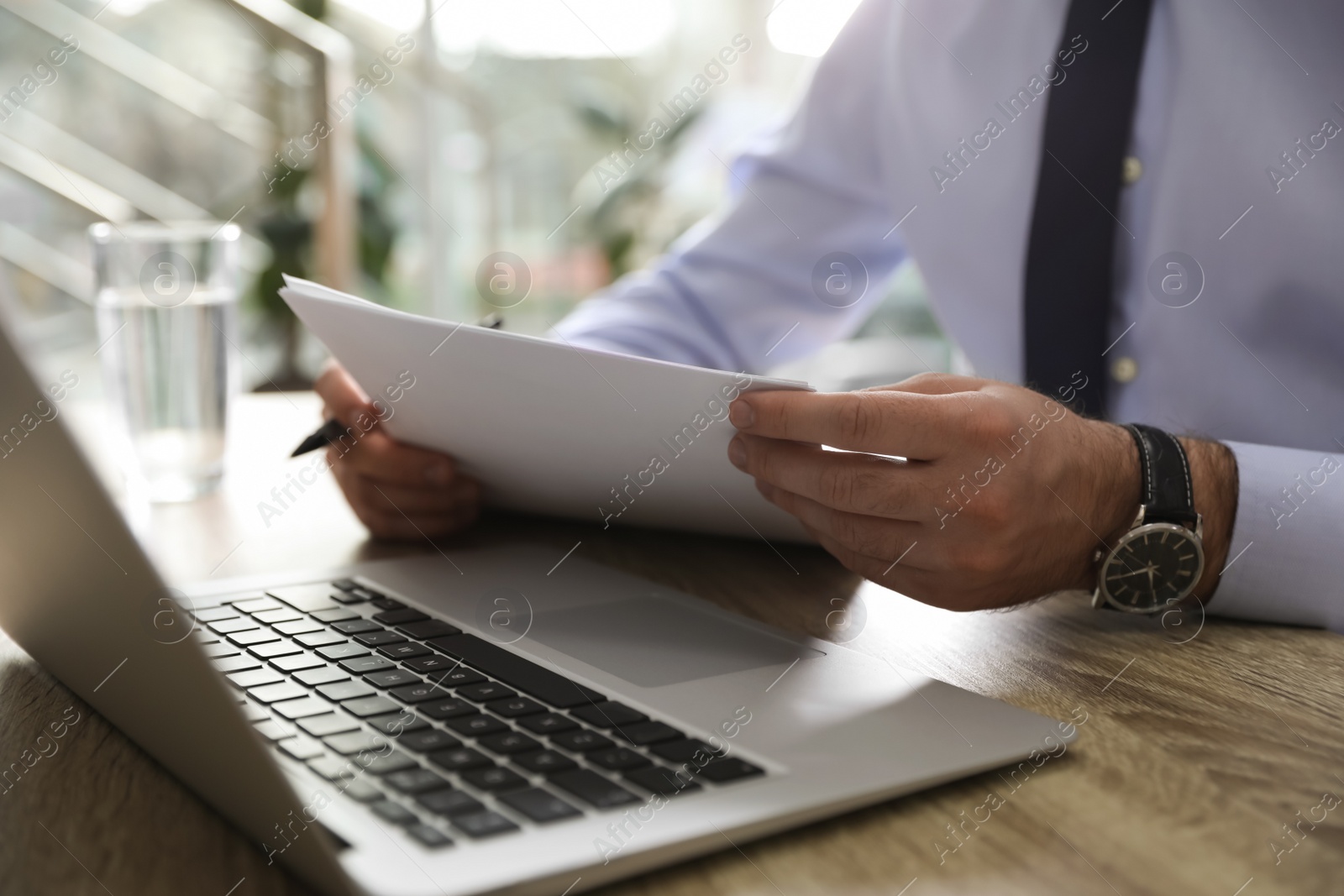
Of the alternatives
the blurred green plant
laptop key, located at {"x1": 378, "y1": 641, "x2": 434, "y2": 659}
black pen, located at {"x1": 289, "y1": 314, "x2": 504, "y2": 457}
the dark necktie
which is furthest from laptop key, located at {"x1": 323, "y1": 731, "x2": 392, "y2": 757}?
the blurred green plant

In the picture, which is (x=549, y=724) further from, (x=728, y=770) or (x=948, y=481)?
(x=948, y=481)

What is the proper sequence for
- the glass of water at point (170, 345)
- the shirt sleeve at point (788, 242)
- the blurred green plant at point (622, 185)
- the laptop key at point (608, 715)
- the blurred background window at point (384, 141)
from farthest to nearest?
the blurred green plant at point (622, 185)
the blurred background window at point (384, 141)
the shirt sleeve at point (788, 242)
the glass of water at point (170, 345)
the laptop key at point (608, 715)

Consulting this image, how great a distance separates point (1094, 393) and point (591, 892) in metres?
0.83

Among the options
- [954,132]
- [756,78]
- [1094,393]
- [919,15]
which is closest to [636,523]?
[1094,393]

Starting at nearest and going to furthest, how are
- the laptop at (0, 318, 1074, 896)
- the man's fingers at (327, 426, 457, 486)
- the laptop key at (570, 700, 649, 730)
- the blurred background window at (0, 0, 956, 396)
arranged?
1. the laptop at (0, 318, 1074, 896)
2. the laptop key at (570, 700, 649, 730)
3. the man's fingers at (327, 426, 457, 486)
4. the blurred background window at (0, 0, 956, 396)

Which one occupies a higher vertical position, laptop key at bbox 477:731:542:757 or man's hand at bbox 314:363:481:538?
man's hand at bbox 314:363:481:538

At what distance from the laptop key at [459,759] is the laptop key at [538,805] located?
0.09 ft

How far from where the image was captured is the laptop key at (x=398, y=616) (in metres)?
0.60

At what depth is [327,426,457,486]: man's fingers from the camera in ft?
2.71

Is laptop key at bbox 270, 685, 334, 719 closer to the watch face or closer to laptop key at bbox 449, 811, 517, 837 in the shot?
laptop key at bbox 449, 811, 517, 837

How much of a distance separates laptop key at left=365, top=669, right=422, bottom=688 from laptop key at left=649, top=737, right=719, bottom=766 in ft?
0.44

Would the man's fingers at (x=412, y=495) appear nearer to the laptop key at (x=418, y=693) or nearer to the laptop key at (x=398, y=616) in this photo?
the laptop key at (x=398, y=616)

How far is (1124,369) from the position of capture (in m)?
1.01

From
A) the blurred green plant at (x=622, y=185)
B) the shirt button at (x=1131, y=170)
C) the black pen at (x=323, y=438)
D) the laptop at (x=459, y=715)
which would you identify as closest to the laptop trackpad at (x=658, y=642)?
the laptop at (x=459, y=715)
